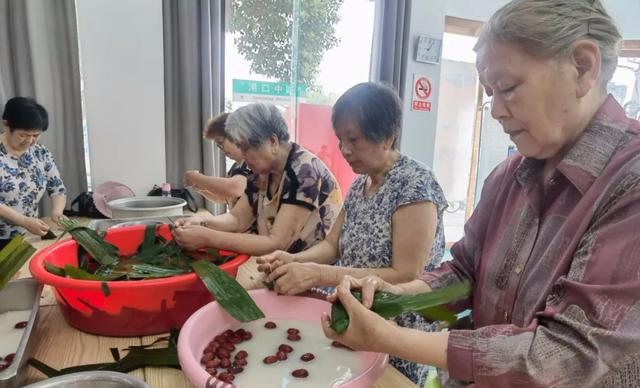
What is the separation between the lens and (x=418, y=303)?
0.87 m

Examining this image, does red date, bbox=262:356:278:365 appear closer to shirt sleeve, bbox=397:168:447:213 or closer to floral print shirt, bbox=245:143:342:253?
shirt sleeve, bbox=397:168:447:213

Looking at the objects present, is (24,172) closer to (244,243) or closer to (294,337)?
(244,243)

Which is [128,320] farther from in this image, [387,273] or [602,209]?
[602,209]

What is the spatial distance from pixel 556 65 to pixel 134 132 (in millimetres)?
2798

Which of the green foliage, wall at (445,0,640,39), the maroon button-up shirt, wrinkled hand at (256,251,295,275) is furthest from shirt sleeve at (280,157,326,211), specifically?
wall at (445,0,640,39)

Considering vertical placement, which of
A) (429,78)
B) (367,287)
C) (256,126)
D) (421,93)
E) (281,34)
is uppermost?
(281,34)

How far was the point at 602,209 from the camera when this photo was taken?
644mm

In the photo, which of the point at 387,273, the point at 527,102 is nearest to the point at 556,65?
the point at 527,102

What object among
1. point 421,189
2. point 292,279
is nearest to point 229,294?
point 292,279

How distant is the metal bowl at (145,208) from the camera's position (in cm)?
212

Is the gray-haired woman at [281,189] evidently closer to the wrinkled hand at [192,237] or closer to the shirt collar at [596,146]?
the wrinkled hand at [192,237]

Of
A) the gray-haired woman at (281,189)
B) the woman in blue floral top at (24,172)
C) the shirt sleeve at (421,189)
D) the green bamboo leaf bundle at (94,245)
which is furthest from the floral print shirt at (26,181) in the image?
the shirt sleeve at (421,189)

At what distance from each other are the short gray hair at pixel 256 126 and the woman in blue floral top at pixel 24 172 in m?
1.09

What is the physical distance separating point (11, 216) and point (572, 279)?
237 centimetres
